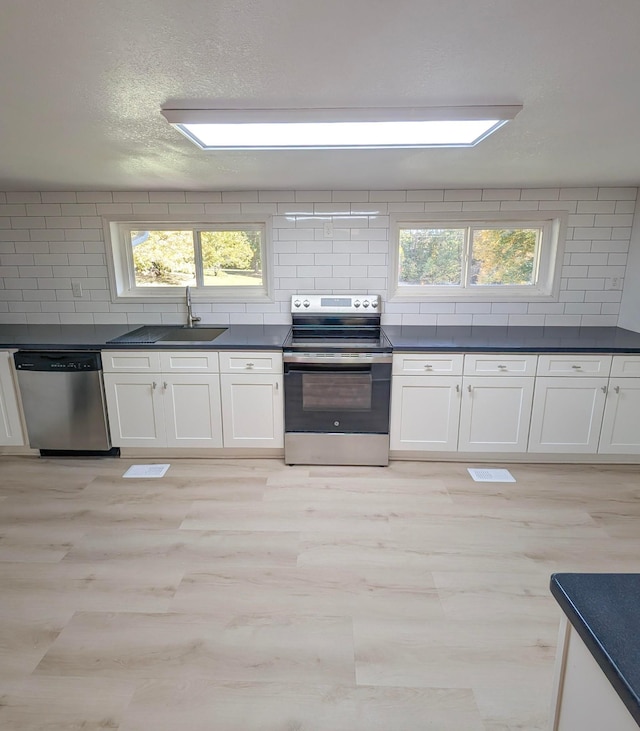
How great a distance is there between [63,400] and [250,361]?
1.33 m

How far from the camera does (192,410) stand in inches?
116

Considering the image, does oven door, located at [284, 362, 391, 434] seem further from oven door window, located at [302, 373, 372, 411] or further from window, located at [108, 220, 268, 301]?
window, located at [108, 220, 268, 301]

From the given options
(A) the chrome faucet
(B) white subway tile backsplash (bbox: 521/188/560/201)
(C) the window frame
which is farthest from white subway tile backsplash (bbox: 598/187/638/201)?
(A) the chrome faucet

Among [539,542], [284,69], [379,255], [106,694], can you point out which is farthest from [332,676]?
[379,255]

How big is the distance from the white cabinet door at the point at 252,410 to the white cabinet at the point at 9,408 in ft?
4.75

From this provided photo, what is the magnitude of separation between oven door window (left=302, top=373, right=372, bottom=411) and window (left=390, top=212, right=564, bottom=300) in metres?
0.93

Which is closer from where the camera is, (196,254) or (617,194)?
(617,194)

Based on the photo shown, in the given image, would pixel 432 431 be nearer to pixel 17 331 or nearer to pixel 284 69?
pixel 284 69

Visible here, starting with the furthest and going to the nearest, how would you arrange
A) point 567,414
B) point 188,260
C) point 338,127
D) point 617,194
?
point 188,260
point 617,194
point 567,414
point 338,127

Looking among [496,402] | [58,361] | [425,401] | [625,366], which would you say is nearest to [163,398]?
[58,361]

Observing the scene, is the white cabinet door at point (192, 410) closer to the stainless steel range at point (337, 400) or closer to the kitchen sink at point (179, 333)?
the kitchen sink at point (179, 333)

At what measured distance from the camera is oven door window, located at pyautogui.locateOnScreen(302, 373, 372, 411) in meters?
2.81

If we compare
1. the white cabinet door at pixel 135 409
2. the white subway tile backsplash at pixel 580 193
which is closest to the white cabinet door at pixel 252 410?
the white cabinet door at pixel 135 409

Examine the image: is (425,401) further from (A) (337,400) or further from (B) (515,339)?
(B) (515,339)
